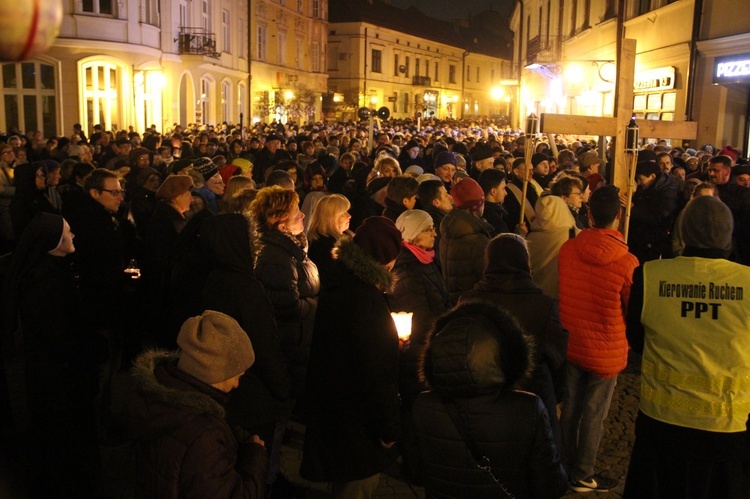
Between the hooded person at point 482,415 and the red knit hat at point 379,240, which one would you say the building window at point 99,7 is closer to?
the red knit hat at point 379,240

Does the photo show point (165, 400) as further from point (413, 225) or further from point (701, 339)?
point (413, 225)

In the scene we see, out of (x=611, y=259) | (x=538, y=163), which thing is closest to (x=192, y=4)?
(x=538, y=163)

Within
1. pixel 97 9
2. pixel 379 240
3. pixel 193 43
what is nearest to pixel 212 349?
pixel 379 240

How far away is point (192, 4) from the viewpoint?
33031mm

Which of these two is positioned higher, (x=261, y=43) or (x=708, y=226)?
(x=261, y=43)

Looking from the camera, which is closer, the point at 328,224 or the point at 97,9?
the point at 328,224

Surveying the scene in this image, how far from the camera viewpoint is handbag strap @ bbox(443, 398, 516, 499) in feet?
9.87

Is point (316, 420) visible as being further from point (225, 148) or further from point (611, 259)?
point (225, 148)

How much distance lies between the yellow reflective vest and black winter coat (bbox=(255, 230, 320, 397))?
82.0 inches

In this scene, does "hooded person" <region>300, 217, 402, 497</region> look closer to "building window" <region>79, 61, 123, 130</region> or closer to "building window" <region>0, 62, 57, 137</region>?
"building window" <region>0, 62, 57, 137</region>

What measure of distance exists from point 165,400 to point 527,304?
80.8 inches

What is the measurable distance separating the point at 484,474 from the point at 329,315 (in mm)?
1226

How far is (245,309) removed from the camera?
4016 mm

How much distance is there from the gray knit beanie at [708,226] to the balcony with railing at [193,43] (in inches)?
1184
